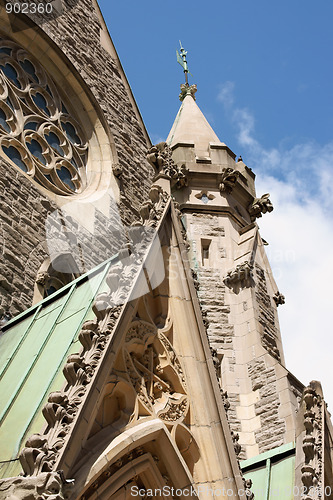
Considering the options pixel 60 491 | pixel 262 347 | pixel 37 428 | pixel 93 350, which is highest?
pixel 262 347

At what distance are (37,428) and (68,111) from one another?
9.10 m

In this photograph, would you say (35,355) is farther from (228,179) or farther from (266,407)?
(228,179)

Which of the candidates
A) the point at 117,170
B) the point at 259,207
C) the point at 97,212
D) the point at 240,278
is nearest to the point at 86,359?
the point at 97,212

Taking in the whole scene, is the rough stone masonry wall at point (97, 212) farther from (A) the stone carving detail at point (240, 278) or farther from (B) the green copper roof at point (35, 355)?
(A) the stone carving detail at point (240, 278)

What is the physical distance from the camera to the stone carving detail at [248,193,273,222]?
557 inches

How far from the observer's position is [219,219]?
13.3m

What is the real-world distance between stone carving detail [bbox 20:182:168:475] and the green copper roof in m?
0.16

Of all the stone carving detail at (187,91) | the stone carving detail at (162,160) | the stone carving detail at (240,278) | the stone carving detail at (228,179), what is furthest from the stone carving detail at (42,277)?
the stone carving detail at (187,91)

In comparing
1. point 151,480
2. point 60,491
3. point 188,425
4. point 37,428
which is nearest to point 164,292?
point 188,425

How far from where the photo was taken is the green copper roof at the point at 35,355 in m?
5.79

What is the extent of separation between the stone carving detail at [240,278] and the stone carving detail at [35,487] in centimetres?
755

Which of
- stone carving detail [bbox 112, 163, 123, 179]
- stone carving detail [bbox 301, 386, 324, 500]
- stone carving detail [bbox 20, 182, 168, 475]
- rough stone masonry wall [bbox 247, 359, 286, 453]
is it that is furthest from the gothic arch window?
stone carving detail [bbox 301, 386, 324, 500]

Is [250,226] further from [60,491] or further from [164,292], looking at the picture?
[60,491]

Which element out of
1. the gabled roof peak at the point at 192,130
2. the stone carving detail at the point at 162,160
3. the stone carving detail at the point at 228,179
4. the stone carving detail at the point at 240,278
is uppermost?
the gabled roof peak at the point at 192,130
